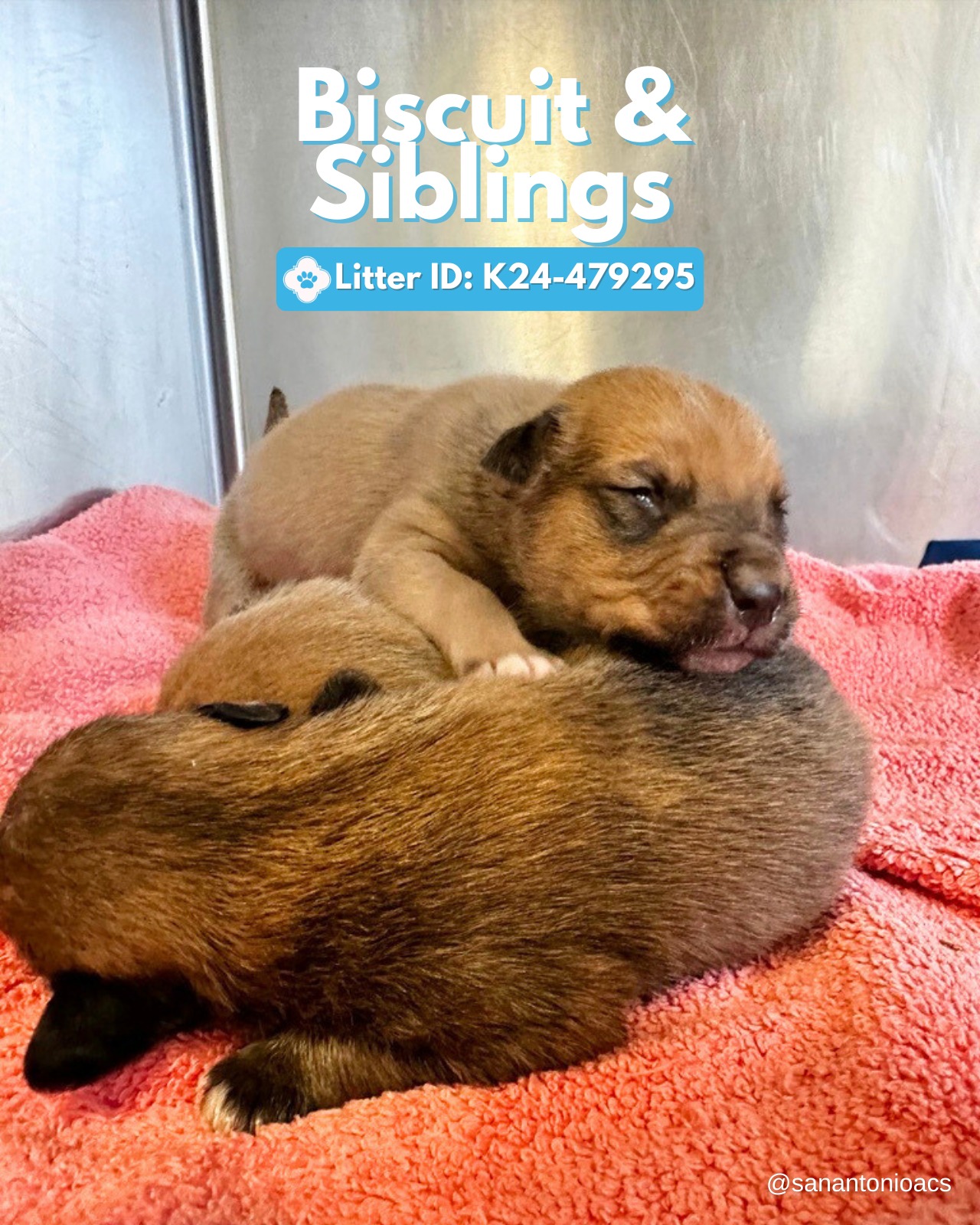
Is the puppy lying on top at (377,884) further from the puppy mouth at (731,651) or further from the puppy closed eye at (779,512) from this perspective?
the puppy closed eye at (779,512)

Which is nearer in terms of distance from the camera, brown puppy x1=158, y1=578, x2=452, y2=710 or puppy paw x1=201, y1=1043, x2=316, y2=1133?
puppy paw x1=201, y1=1043, x2=316, y2=1133

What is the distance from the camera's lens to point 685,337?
11.0 ft

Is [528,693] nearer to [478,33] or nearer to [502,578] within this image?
[502,578]

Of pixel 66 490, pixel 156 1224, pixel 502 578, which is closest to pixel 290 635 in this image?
pixel 502 578

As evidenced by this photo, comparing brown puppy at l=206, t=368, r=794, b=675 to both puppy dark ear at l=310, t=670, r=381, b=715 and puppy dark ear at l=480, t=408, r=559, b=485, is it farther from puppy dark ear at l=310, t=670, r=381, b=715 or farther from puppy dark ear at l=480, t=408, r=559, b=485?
puppy dark ear at l=310, t=670, r=381, b=715

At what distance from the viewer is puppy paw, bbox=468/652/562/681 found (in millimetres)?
1721

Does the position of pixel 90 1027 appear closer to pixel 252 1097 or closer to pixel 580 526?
pixel 252 1097

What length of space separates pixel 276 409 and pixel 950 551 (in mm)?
2416

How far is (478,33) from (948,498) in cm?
226

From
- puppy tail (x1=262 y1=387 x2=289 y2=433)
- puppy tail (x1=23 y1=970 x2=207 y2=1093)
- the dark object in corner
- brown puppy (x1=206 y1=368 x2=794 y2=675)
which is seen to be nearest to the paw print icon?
puppy tail (x1=262 y1=387 x2=289 y2=433)

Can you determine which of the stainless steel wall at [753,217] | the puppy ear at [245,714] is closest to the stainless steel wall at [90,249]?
the stainless steel wall at [753,217]

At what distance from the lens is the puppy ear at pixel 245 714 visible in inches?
58.8

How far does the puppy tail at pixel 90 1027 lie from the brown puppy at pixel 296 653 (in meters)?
0.51

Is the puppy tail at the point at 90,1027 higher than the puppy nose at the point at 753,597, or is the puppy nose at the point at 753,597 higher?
the puppy nose at the point at 753,597
